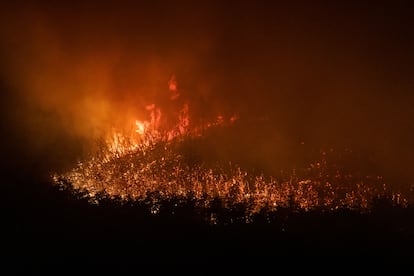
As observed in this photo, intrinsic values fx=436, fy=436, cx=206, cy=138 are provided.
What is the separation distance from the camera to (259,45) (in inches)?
463

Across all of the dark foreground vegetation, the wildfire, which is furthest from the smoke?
the dark foreground vegetation

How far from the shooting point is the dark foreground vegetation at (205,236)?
209 inches

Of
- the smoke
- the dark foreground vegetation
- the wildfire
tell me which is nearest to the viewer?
the dark foreground vegetation

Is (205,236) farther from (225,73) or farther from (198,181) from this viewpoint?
(225,73)

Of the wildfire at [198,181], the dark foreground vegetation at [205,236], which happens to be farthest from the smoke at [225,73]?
the dark foreground vegetation at [205,236]

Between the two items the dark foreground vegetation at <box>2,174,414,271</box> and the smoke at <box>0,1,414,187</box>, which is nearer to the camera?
the dark foreground vegetation at <box>2,174,414,271</box>

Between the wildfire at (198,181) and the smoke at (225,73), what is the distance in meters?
0.69

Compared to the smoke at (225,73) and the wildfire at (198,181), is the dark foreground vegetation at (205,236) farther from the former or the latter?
the smoke at (225,73)

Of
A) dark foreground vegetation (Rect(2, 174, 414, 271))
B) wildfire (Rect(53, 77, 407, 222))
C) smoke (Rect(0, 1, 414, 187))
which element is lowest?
dark foreground vegetation (Rect(2, 174, 414, 271))

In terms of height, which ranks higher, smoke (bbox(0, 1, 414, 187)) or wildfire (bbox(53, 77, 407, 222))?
smoke (bbox(0, 1, 414, 187))

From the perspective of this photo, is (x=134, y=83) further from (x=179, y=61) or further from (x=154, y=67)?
(x=179, y=61)

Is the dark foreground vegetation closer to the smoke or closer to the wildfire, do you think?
the wildfire

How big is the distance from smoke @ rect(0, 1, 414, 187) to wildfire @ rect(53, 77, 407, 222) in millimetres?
693

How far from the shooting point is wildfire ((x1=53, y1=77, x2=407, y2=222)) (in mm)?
6645
